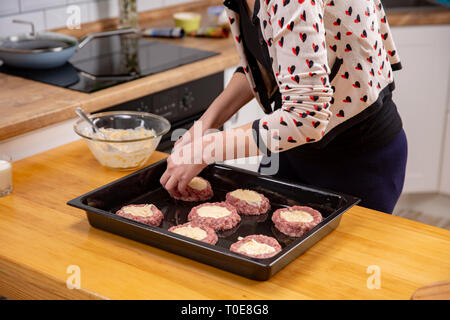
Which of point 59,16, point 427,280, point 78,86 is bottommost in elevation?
point 427,280

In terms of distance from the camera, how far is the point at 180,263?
1.03 meters

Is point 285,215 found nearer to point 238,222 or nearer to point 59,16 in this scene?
point 238,222

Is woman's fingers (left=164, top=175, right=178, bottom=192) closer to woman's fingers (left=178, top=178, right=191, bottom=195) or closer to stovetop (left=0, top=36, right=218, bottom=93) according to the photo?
woman's fingers (left=178, top=178, right=191, bottom=195)

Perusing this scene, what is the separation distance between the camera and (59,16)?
2.34 meters

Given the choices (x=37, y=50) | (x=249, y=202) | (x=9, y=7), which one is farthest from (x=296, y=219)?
(x=9, y=7)

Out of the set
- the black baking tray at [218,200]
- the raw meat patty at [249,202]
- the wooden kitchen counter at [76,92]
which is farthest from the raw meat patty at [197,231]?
the wooden kitchen counter at [76,92]

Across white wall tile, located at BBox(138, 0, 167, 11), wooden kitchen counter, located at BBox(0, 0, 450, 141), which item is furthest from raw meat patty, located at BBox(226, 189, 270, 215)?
white wall tile, located at BBox(138, 0, 167, 11)

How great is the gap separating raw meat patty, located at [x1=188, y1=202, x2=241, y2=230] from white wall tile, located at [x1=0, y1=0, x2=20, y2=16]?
4.41ft

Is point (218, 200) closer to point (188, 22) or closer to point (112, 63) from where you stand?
point (112, 63)

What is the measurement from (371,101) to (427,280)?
0.45 m

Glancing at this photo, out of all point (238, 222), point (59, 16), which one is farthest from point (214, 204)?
point (59, 16)

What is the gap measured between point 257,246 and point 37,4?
161cm

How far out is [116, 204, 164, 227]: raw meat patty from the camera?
1.14 m

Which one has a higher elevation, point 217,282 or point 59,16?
point 59,16
